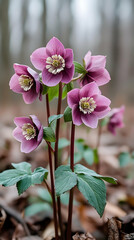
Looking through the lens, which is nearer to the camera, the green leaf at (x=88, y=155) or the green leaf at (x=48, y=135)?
the green leaf at (x=48, y=135)

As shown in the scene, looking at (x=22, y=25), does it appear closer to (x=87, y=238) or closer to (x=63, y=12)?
(x=63, y=12)

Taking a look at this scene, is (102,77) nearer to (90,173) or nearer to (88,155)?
(90,173)

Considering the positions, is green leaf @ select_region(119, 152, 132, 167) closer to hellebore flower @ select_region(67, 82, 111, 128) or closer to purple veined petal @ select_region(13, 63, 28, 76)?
hellebore flower @ select_region(67, 82, 111, 128)

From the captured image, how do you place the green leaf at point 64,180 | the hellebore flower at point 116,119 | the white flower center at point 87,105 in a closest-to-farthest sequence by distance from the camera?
the green leaf at point 64,180 < the white flower center at point 87,105 < the hellebore flower at point 116,119

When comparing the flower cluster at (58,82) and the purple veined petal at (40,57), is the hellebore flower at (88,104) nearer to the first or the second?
the flower cluster at (58,82)

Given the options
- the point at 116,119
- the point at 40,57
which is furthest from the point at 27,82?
the point at 116,119

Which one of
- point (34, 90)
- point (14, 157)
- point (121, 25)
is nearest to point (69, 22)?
point (121, 25)

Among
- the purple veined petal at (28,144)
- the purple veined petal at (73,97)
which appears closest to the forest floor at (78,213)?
the purple veined petal at (28,144)
